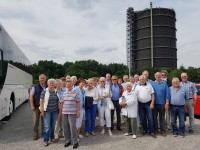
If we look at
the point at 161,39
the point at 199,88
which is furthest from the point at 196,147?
the point at 161,39

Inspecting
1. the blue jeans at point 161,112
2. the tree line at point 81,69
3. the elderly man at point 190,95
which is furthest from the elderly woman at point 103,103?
the tree line at point 81,69

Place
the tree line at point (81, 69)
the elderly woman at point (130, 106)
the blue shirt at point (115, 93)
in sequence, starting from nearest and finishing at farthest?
the elderly woman at point (130, 106) < the blue shirt at point (115, 93) < the tree line at point (81, 69)

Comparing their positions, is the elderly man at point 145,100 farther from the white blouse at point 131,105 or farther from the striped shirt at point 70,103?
the striped shirt at point 70,103

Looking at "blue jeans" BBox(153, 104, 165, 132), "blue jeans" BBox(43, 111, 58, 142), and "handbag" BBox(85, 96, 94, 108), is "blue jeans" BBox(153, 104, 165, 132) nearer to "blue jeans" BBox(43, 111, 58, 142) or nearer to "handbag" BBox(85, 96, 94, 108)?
"handbag" BBox(85, 96, 94, 108)

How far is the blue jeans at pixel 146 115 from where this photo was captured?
28.0ft

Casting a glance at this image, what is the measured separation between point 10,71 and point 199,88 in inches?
321

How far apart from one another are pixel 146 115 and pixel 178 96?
47.4 inches

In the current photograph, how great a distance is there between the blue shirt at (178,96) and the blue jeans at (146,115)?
2.54 feet

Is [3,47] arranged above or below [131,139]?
above

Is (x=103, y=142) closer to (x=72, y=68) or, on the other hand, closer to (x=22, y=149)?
(x=22, y=149)

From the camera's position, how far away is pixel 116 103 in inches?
369

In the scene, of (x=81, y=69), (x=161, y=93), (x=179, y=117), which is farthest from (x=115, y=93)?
(x=81, y=69)

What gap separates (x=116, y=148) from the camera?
7152mm

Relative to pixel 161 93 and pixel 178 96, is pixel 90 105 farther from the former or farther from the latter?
pixel 178 96
